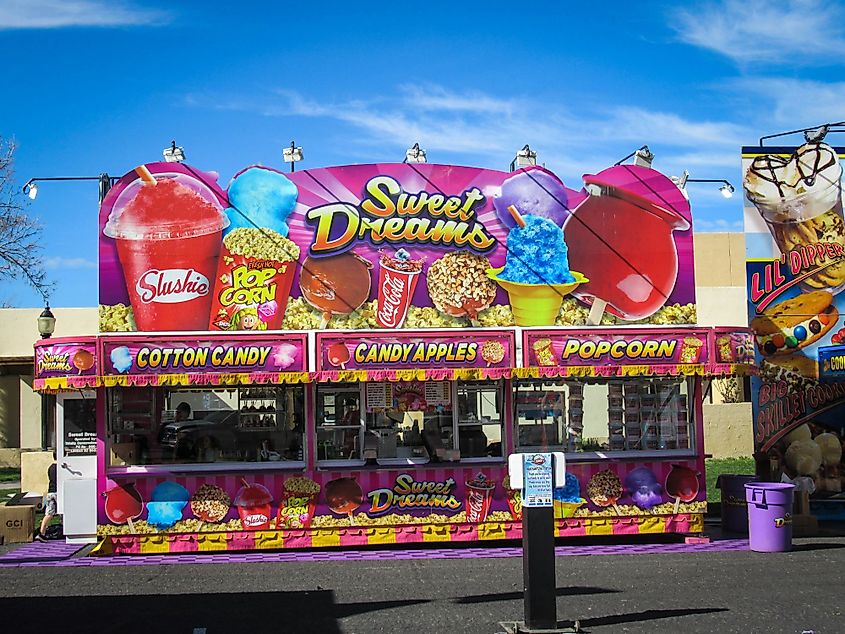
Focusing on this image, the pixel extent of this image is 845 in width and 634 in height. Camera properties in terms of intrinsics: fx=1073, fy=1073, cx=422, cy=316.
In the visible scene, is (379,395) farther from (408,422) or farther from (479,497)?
(479,497)

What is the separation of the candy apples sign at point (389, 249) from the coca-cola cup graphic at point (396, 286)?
21 millimetres

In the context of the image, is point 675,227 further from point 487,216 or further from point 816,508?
point 816,508

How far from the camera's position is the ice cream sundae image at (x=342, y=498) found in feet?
49.3

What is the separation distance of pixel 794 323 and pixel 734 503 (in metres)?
3.46

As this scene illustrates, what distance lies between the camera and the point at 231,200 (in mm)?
15383

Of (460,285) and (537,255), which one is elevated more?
(537,255)

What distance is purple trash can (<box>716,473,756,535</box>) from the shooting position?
16.5 metres

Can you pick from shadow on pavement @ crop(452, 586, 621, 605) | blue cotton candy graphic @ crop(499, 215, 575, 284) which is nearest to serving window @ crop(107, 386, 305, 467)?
blue cotton candy graphic @ crop(499, 215, 575, 284)

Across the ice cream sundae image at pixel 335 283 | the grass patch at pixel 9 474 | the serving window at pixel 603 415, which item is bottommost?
the grass patch at pixel 9 474

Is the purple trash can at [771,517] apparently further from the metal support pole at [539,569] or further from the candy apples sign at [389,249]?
the metal support pole at [539,569]

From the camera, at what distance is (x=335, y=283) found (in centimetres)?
1548

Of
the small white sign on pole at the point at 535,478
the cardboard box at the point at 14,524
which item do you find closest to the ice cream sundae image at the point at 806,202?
the small white sign on pole at the point at 535,478

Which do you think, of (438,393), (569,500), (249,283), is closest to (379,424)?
(438,393)

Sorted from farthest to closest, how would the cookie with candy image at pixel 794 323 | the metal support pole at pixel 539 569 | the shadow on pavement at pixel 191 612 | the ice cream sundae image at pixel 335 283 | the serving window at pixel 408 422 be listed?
the cookie with candy image at pixel 794 323 → the ice cream sundae image at pixel 335 283 → the serving window at pixel 408 422 → the shadow on pavement at pixel 191 612 → the metal support pole at pixel 539 569
